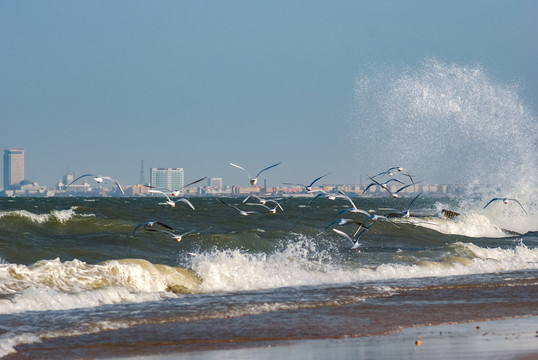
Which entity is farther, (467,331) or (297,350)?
(467,331)

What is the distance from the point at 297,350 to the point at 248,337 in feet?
3.67

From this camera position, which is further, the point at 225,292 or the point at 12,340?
the point at 225,292

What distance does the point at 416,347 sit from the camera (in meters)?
10.4

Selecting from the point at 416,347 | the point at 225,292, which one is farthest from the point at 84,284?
the point at 416,347

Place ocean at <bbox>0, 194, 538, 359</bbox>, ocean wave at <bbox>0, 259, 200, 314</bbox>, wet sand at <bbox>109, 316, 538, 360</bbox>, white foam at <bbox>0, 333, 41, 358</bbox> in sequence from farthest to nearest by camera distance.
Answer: ocean wave at <bbox>0, 259, 200, 314</bbox> < ocean at <bbox>0, 194, 538, 359</bbox> < white foam at <bbox>0, 333, 41, 358</bbox> < wet sand at <bbox>109, 316, 538, 360</bbox>

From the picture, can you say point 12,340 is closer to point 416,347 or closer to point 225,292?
point 416,347

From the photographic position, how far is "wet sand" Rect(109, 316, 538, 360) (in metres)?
9.86

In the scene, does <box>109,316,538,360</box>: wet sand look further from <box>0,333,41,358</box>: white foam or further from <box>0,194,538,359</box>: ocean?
<box>0,333,41,358</box>: white foam

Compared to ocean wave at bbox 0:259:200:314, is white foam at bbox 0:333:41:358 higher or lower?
lower

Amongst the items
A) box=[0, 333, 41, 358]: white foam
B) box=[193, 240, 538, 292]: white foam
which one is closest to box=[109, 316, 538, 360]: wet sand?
box=[0, 333, 41, 358]: white foam

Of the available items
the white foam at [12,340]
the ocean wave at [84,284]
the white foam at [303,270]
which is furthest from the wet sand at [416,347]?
the white foam at [303,270]

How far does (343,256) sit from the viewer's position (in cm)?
2434

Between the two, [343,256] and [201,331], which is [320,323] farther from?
[343,256]

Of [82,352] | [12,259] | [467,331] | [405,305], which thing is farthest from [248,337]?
[12,259]
